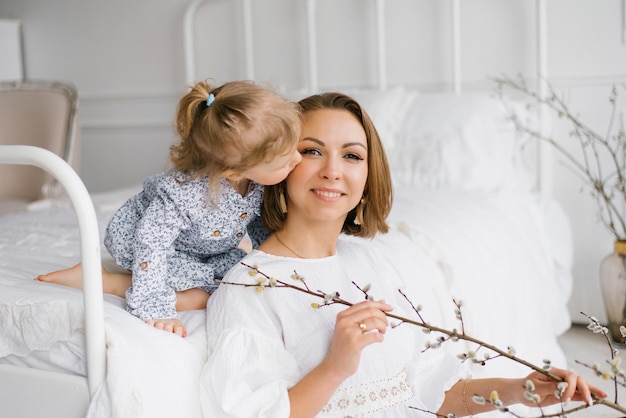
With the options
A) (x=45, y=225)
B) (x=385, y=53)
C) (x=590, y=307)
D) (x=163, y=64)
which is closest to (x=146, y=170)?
(x=163, y=64)

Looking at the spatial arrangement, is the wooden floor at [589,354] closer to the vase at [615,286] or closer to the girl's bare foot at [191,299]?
the vase at [615,286]

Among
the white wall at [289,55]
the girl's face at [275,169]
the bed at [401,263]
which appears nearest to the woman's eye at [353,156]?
the girl's face at [275,169]

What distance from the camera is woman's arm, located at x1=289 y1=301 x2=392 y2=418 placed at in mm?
1177

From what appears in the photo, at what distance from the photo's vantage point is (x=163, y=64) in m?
3.89

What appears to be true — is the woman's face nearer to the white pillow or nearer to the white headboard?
the white pillow

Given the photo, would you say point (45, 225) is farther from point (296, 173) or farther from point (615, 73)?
point (615, 73)

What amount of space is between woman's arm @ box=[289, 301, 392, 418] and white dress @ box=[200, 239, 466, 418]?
29 millimetres

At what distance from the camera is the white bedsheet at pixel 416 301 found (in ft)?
3.96

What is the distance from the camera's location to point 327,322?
1317mm

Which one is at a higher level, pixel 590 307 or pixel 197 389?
pixel 197 389

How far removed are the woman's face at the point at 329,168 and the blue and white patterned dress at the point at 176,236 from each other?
10 cm

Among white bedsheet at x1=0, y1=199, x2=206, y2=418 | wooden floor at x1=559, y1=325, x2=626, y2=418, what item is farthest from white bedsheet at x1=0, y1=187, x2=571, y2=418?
wooden floor at x1=559, y1=325, x2=626, y2=418

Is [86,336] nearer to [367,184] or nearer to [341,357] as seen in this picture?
[341,357]

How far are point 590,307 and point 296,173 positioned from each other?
78.3 inches
